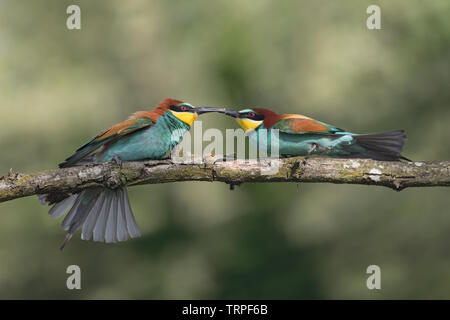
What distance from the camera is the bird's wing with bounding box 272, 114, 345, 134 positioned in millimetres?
3660

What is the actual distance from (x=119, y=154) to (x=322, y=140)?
142 centimetres

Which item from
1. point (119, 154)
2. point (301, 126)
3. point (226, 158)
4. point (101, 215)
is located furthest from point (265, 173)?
point (101, 215)

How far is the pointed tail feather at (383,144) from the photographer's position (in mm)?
3451

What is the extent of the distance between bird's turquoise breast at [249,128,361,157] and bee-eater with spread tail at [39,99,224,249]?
1.66 feet

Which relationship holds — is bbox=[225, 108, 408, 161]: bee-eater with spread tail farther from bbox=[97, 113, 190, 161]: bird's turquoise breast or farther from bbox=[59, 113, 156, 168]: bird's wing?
bbox=[59, 113, 156, 168]: bird's wing

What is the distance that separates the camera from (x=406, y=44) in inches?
219

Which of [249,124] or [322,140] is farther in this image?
[249,124]

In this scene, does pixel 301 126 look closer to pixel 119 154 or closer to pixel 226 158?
pixel 226 158

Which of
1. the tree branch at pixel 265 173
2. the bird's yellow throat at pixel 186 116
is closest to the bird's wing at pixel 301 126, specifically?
the tree branch at pixel 265 173

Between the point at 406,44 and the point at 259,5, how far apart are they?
1.65 metres

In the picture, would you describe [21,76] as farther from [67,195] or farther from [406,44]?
[406,44]

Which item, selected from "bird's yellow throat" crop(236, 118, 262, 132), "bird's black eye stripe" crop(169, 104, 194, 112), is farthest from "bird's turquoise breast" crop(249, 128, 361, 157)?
"bird's black eye stripe" crop(169, 104, 194, 112)

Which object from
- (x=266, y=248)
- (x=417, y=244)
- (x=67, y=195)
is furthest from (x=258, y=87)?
(x=67, y=195)

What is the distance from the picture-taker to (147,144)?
137 inches
